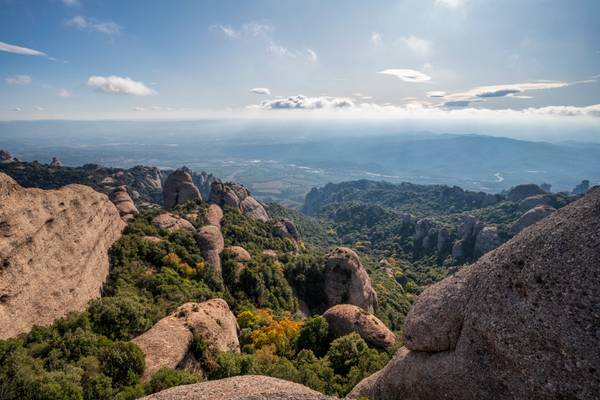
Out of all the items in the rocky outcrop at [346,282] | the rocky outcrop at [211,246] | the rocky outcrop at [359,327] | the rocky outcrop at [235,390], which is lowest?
the rocky outcrop at [346,282]

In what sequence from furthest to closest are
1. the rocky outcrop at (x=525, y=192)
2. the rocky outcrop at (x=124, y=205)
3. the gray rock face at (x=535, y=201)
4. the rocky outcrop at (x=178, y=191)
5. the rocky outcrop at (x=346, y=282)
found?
1. the rocky outcrop at (x=525, y=192)
2. the gray rock face at (x=535, y=201)
3. the rocky outcrop at (x=178, y=191)
4. the rocky outcrop at (x=124, y=205)
5. the rocky outcrop at (x=346, y=282)

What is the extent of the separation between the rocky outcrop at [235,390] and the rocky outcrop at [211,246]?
2545 centimetres

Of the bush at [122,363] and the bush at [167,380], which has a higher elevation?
the bush at [122,363]

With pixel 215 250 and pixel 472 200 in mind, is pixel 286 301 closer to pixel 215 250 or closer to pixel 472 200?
pixel 215 250

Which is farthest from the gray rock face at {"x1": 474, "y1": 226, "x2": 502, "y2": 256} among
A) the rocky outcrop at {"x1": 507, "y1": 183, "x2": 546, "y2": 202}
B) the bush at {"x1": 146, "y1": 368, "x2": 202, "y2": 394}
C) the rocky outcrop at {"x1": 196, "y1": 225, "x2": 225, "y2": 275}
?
the bush at {"x1": 146, "y1": 368, "x2": 202, "y2": 394}

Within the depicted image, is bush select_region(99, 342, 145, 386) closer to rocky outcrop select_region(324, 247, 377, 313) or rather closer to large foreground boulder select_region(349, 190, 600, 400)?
large foreground boulder select_region(349, 190, 600, 400)

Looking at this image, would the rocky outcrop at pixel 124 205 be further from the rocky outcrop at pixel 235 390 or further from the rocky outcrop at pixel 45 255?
the rocky outcrop at pixel 235 390

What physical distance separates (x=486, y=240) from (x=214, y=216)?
236 feet

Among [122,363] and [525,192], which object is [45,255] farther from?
[525,192]

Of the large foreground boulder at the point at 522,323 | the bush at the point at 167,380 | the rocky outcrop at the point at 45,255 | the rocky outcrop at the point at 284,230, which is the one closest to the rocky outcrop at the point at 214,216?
the rocky outcrop at the point at 284,230

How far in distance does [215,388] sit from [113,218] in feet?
97.1

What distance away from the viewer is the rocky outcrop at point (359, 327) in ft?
90.7

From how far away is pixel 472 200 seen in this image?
144125 mm

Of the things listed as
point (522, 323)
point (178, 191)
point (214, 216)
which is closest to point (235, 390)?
point (522, 323)
